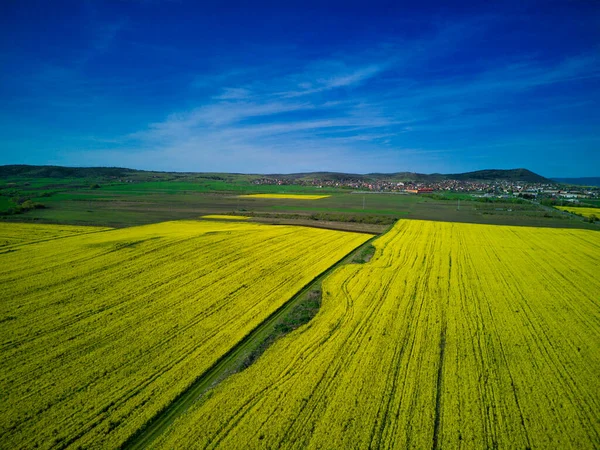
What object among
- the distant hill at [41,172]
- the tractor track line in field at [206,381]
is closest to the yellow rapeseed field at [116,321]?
the tractor track line in field at [206,381]

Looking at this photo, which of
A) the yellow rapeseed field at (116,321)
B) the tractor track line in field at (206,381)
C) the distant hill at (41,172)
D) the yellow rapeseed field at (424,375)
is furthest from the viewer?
the distant hill at (41,172)

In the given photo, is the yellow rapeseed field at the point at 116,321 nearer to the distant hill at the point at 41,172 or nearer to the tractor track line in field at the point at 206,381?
the tractor track line in field at the point at 206,381

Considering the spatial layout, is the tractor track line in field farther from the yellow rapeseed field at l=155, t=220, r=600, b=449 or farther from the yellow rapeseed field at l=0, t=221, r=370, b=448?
the yellow rapeseed field at l=155, t=220, r=600, b=449

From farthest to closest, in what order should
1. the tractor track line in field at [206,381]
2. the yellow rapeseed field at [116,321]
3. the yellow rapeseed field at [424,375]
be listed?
the yellow rapeseed field at [116,321], the tractor track line in field at [206,381], the yellow rapeseed field at [424,375]

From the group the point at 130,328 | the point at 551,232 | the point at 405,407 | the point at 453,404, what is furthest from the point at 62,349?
the point at 551,232

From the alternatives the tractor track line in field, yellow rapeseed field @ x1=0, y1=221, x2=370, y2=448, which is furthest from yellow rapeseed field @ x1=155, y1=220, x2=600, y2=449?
yellow rapeseed field @ x1=0, y1=221, x2=370, y2=448

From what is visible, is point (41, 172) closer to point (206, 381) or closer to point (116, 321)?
point (116, 321)
